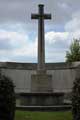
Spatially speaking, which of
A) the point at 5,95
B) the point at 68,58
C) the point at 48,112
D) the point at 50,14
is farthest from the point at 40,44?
the point at 68,58

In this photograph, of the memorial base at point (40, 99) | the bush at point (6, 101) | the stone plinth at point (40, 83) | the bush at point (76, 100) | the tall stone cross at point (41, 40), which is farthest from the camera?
the tall stone cross at point (41, 40)

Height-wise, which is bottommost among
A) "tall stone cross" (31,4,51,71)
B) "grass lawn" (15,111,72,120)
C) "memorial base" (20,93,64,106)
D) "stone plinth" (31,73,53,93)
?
"grass lawn" (15,111,72,120)

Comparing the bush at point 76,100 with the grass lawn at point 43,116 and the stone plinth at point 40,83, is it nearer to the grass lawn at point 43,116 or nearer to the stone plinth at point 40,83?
the grass lawn at point 43,116

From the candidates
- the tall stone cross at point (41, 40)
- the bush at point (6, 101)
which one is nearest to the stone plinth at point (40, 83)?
the tall stone cross at point (41, 40)

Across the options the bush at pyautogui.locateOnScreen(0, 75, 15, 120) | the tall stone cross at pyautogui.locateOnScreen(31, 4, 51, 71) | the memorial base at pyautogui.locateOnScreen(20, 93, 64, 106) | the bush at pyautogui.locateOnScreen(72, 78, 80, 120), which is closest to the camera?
the bush at pyautogui.locateOnScreen(72, 78, 80, 120)

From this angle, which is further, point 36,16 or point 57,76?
point 57,76

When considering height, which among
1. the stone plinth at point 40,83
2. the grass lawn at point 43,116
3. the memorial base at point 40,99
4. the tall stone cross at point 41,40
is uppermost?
the tall stone cross at point 41,40

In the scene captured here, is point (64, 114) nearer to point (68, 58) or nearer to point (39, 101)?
point (39, 101)

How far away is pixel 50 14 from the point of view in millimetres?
22031

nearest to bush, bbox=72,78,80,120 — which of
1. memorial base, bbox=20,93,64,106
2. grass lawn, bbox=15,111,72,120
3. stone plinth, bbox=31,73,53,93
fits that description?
grass lawn, bbox=15,111,72,120

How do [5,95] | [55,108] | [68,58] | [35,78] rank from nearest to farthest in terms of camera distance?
[5,95]
[55,108]
[35,78]
[68,58]

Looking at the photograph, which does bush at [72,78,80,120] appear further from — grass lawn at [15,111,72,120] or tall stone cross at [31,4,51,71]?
tall stone cross at [31,4,51,71]

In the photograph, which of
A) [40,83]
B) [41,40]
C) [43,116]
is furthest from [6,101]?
[41,40]

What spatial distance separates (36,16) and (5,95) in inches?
435
